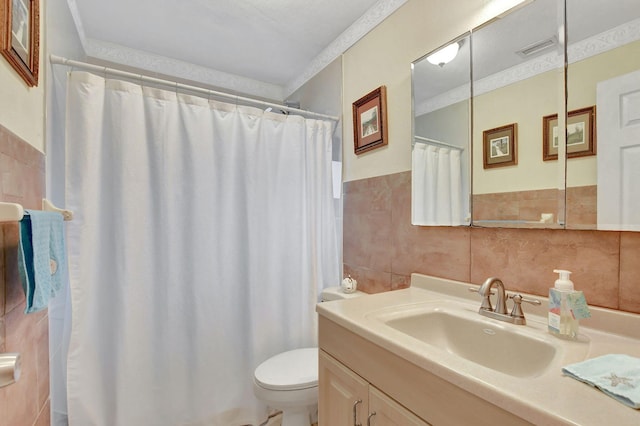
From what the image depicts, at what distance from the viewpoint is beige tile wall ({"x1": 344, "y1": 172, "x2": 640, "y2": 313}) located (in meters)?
0.82

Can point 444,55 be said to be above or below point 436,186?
above

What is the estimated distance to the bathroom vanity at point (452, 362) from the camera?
53cm

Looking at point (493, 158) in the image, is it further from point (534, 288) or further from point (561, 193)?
point (534, 288)

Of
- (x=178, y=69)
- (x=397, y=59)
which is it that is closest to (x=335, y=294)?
(x=397, y=59)

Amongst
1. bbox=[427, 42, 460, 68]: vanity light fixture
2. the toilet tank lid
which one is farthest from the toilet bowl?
bbox=[427, 42, 460, 68]: vanity light fixture

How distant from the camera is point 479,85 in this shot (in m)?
1.15

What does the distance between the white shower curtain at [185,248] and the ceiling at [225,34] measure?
57 cm

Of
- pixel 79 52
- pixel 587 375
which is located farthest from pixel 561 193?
pixel 79 52

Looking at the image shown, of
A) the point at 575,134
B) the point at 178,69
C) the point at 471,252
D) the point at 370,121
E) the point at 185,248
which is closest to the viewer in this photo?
the point at 575,134

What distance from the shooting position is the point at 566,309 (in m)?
0.78

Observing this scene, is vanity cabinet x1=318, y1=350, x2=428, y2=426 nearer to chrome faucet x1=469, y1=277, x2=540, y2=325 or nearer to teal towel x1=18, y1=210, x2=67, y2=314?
chrome faucet x1=469, y1=277, x2=540, y2=325

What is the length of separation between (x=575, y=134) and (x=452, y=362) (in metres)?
0.79

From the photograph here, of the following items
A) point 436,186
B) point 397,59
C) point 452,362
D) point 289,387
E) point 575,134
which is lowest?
point 289,387

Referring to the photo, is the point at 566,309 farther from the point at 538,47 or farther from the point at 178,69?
the point at 178,69
